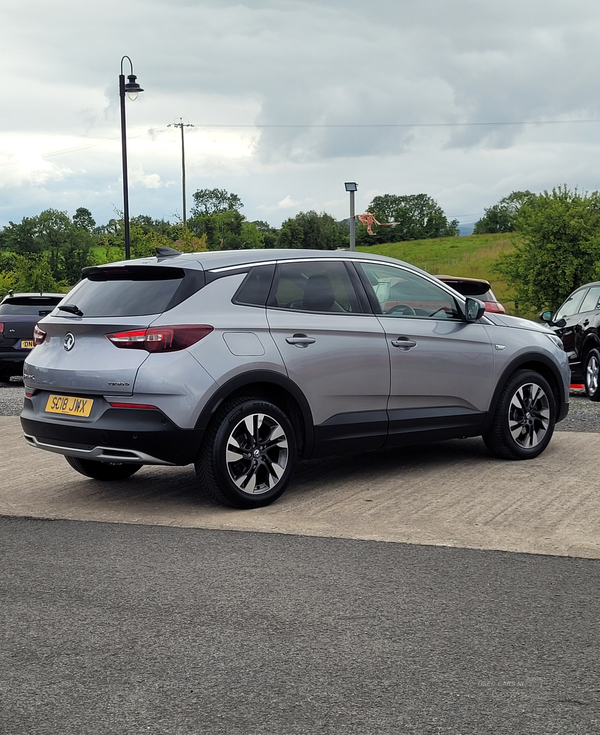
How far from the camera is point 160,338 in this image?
6.23m

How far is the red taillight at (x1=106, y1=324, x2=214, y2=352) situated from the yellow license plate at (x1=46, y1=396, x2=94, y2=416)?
45 centimetres

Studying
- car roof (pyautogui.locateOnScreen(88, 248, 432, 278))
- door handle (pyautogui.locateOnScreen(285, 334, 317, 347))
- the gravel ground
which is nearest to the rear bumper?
door handle (pyautogui.locateOnScreen(285, 334, 317, 347))

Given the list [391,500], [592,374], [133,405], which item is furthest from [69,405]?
[592,374]

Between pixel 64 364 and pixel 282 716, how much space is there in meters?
3.86

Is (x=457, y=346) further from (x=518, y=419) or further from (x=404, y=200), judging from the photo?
(x=404, y=200)

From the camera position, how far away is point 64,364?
6.55m

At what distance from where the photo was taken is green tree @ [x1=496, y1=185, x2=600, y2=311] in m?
50.0

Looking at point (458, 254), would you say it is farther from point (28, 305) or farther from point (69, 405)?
point (69, 405)

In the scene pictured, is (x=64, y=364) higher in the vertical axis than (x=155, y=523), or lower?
higher

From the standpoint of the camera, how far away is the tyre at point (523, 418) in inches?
320

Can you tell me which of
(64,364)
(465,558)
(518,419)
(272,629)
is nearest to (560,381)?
(518,419)

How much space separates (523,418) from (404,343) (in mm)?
1522

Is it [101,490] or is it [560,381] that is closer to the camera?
[101,490]

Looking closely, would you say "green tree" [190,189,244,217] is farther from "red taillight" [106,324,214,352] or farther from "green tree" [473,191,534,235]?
"red taillight" [106,324,214,352]
